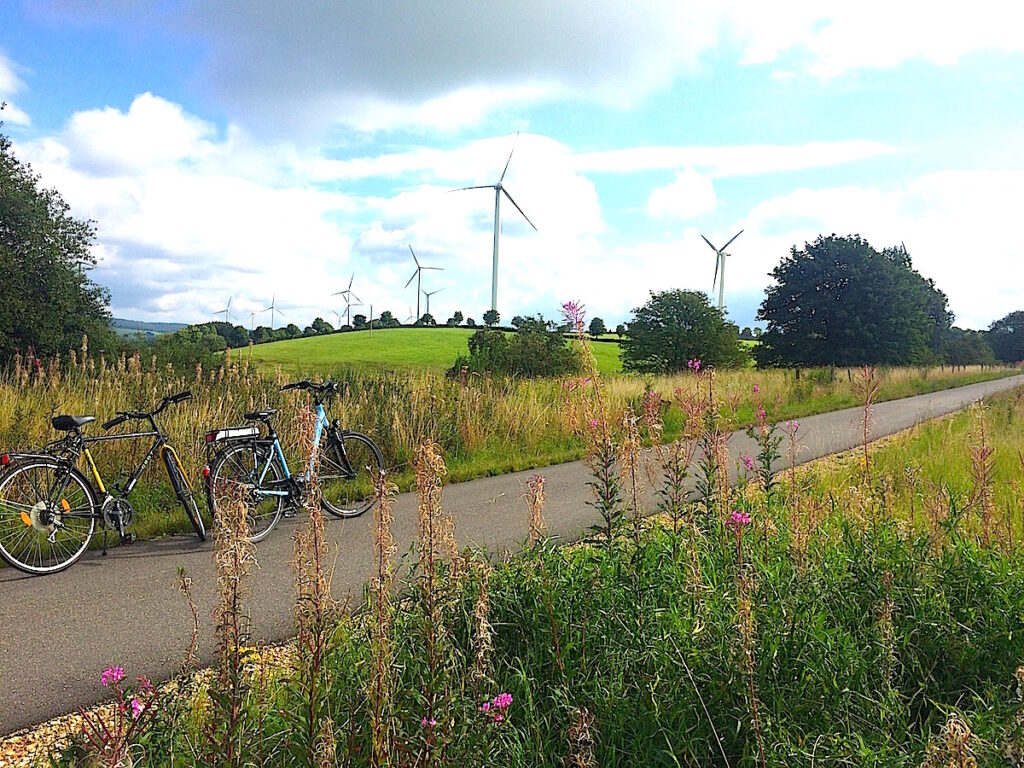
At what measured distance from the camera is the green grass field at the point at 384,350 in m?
56.6

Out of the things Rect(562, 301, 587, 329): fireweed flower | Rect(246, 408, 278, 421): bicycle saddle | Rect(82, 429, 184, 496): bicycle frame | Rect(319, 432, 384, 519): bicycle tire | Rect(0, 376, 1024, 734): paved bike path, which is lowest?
Rect(0, 376, 1024, 734): paved bike path

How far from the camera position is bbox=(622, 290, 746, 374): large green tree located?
137ft

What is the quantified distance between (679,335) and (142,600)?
3867 centimetres

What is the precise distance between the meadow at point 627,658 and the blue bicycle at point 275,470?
3365 millimetres

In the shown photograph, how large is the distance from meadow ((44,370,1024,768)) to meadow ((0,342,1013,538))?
6.92ft

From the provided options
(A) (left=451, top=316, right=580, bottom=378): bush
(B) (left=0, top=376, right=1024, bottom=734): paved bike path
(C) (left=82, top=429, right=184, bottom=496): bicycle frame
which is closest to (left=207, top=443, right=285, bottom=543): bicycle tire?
(B) (left=0, top=376, right=1024, bottom=734): paved bike path

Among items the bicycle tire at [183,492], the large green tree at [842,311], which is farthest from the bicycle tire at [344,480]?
the large green tree at [842,311]

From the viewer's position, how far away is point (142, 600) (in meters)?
5.55

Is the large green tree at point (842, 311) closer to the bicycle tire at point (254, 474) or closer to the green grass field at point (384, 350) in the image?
the green grass field at point (384, 350)

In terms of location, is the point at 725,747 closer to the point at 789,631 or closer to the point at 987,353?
the point at 789,631

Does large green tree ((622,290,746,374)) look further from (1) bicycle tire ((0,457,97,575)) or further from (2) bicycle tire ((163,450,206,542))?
(1) bicycle tire ((0,457,97,575))

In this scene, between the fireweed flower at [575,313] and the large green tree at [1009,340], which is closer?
the fireweed flower at [575,313]

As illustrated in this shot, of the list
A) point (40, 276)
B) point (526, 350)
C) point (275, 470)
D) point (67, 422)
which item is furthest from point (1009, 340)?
point (67, 422)

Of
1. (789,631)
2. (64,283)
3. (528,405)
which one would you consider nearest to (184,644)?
(789,631)
